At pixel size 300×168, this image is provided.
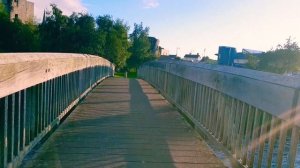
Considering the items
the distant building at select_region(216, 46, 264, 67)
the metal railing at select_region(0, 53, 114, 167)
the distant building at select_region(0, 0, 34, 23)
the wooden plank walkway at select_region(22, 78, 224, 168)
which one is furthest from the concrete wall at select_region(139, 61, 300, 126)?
the distant building at select_region(216, 46, 264, 67)

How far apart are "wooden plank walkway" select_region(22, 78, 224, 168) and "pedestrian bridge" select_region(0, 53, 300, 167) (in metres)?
0.01

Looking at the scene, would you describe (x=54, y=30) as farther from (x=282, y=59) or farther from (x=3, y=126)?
(x=3, y=126)

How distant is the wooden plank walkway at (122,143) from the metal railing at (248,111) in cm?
35

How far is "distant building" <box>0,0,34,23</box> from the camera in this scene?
59.7 meters

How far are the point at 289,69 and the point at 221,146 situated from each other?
5172 cm

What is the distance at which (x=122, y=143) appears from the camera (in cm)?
468

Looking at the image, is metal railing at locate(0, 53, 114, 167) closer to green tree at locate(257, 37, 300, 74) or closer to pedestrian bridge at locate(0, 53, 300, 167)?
pedestrian bridge at locate(0, 53, 300, 167)

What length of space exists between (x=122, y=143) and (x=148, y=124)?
1.45 meters

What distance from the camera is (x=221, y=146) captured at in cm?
426

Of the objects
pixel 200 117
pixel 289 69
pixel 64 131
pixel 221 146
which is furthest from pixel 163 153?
pixel 289 69

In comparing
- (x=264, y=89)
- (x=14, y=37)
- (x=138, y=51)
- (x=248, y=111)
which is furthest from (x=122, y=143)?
(x=138, y=51)

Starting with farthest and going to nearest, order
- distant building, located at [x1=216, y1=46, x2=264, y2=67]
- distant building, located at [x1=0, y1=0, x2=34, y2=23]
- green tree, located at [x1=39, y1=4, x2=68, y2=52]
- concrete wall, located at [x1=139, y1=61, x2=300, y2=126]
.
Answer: distant building, located at [x1=216, y1=46, x2=264, y2=67] < distant building, located at [x1=0, y1=0, x2=34, y2=23] < green tree, located at [x1=39, y1=4, x2=68, y2=52] < concrete wall, located at [x1=139, y1=61, x2=300, y2=126]

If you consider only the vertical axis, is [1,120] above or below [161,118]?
above

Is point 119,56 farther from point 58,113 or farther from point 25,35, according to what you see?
point 58,113
